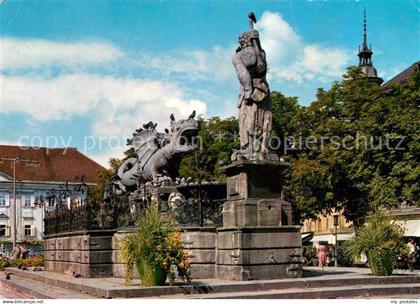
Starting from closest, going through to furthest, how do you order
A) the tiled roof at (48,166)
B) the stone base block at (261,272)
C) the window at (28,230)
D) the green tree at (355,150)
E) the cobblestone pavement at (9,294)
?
the stone base block at (261,272)
the cobblestone pavement at (9,294)
the green tree at (355,150)
the window at (28,230)
the tiled roof at (48,166)

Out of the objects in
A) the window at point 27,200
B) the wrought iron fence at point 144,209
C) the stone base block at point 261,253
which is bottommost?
the stone base block at point 261,253

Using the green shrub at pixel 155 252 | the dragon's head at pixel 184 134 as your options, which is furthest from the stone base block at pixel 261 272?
the dragon's head at pixel 184 134

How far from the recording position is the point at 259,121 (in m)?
18.2

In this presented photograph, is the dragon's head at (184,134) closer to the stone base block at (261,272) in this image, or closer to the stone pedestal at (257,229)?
the stone pedestal at (257,229)

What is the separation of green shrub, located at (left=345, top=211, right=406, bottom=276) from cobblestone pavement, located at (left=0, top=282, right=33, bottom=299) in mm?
8370

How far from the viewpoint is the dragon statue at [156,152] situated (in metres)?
23.5

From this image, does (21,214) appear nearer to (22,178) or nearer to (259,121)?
(22,178)

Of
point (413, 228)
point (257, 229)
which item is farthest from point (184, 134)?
point (413, 228)

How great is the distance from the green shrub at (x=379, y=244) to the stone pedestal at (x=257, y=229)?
2.31 metres

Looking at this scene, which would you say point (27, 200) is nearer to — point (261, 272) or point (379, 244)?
point (379, 244)

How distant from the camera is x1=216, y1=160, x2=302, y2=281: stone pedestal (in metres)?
17.1

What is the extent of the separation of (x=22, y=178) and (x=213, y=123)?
44.0 m

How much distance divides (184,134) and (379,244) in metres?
7.43

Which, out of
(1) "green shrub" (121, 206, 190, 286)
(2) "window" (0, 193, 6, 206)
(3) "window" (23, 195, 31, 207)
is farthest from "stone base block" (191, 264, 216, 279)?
(3) "window" (23, 195, 31, 207)
